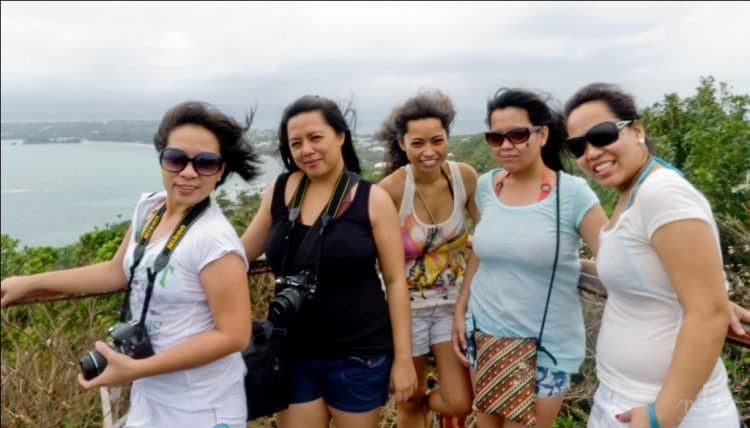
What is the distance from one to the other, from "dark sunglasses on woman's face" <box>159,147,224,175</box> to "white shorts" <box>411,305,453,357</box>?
1.10m

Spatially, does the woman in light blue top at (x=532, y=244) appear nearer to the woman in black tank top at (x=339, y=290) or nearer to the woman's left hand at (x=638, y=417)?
the woman in black tank top at (x=339, y=290)

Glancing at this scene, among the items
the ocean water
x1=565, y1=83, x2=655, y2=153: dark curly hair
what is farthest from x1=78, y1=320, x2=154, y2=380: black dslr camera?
the ocean water

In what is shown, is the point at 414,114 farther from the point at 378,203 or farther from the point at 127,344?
the point at 127,344

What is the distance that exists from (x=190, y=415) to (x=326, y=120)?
3.61 feet

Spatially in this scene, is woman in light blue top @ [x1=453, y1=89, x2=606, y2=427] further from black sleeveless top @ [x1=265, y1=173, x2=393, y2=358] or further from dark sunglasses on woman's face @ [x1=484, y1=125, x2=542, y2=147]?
black sleeveless top @ [x1=265, y1=173, x2=393, y2=358]

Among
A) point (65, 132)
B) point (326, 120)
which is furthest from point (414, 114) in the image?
point (65, 132)

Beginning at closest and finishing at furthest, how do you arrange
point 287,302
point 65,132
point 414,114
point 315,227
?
point 287,302
point 315,227
point 414,114
point 65,132

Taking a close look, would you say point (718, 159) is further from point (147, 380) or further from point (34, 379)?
point (34, 379)

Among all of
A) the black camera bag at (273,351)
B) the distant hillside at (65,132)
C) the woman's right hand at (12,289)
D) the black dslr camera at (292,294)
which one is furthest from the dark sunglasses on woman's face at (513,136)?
the distant hillside at (65,132)

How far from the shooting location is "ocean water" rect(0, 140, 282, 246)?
1202 cm

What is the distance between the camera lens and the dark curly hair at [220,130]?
1898 millimetres

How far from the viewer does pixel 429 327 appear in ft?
8.30

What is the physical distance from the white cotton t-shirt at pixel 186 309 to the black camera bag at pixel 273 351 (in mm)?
144

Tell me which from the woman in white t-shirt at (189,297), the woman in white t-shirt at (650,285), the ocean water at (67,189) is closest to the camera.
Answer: the woman in white t-shirt at (650,285)
